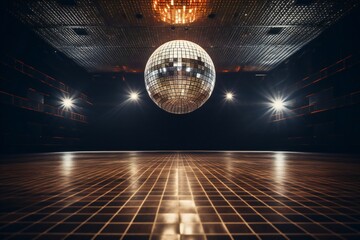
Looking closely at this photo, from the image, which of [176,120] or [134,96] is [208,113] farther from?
[134,96]

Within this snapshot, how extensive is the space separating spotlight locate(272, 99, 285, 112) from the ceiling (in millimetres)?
3182

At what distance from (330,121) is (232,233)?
1092cm

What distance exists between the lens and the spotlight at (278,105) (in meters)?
14.2

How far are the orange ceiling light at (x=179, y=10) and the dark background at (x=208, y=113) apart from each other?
5.82 metres

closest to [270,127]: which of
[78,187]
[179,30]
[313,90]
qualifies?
[313,90]

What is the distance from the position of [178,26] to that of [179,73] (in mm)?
4712

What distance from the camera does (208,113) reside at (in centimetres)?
1533

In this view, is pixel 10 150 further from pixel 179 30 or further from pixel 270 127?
pixel 270 127

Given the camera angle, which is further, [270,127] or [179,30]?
[270,127]

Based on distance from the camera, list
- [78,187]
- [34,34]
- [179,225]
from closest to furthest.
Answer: [179,225] < [78,187] < [34,34]

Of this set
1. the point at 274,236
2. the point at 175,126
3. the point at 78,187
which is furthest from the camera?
the point at 175,126

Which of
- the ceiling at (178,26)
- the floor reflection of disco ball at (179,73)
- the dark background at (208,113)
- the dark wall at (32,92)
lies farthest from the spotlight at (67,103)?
the floor reflection of disco ball at (179,73)

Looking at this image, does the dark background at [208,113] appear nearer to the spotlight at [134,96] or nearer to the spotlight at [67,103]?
the spotlight at [134,96]

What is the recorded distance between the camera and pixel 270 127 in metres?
15.2
